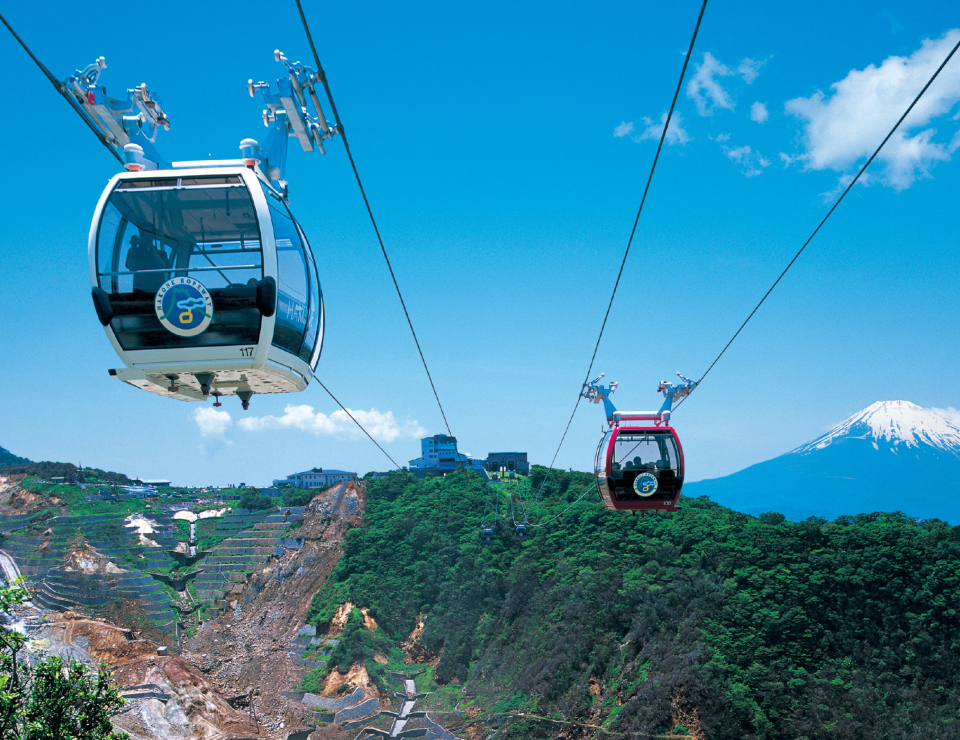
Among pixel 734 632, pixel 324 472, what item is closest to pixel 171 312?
pixel 734 632

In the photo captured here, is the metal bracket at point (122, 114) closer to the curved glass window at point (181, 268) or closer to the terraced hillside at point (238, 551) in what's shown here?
the curved glass window at point (181, 268)

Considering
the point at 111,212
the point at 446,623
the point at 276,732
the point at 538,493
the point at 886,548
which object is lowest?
the point at 276,732

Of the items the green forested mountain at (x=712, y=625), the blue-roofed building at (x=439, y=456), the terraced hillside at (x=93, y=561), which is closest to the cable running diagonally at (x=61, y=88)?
the green forested mountain at (x=712, y=625)

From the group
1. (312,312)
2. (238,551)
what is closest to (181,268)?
(312,312)

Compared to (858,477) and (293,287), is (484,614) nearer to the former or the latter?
(293,287)

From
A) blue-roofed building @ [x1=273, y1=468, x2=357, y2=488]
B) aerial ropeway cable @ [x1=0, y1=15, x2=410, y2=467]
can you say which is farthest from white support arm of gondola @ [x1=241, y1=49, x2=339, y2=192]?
blue-roofed building @ [x1=273, y1=468, x2=357, y2=488]

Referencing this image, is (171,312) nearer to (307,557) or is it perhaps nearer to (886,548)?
(886,548)
